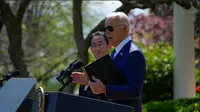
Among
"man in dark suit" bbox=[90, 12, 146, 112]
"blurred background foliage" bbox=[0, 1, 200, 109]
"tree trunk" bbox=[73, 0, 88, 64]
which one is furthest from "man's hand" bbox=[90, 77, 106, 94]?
"blurred background foliage" bbox=[0, 1, 200, 109]

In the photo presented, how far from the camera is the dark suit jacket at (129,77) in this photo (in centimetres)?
354

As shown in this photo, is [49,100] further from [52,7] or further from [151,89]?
[52,7]

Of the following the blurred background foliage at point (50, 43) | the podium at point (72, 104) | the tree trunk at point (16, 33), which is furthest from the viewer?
the blurred background foliage at point (50, 43)

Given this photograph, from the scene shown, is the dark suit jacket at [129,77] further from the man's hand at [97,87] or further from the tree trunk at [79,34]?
the tree trunk at [79,34]

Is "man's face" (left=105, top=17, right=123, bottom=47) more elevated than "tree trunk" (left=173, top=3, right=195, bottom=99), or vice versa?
"man's face" (left=105, top=17, right=123, bottom=47)

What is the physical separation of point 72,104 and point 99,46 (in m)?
1.48

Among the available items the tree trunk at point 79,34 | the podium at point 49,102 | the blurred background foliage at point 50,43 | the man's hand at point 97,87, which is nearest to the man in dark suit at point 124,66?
the man's hand at point 97,87

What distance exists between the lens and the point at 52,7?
16.3 m

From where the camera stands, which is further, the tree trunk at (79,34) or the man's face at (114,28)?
the tree trunk at (79,34)

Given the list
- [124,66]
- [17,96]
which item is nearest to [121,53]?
[124,66]

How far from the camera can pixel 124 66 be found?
365cm

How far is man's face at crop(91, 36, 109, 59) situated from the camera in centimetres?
444

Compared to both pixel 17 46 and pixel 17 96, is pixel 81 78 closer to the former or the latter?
pixel 17 96

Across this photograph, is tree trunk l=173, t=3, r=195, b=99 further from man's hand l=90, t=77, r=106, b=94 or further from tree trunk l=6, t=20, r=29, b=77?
man's hand l=90, t=77, r=106, b=94
